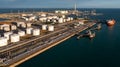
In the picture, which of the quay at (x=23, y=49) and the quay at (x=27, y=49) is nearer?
the quay at (x=23, y=49)

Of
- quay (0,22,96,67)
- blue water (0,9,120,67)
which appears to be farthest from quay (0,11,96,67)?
blue water (0,9,120,67)

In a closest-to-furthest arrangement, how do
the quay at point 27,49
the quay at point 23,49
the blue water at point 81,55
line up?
the quay at point 23,49, the quay at point 27,49, the blue water at point 81,55

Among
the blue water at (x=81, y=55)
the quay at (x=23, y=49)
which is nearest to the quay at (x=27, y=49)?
the quay at (x=23, y=49)

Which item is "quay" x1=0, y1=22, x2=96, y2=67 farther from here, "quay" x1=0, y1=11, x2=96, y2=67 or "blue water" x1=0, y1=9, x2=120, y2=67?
"blue water" x1=0, y1=9, x2=120, y2=67

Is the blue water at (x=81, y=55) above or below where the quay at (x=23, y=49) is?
below

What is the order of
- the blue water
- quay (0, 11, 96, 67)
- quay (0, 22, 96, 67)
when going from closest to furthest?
quay (0, 11, 96, 67)
quay (0, 22, 96, 67)
the blue water

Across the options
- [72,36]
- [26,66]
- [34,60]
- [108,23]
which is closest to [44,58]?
[34,60]

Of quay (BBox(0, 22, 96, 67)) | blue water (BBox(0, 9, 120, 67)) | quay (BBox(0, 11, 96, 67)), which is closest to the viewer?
quay (BBox(0, 11, 96, 67))

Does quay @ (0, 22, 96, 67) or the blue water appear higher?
quay @ (0, 22, 96, 67)

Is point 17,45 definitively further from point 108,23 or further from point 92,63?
point 108,23

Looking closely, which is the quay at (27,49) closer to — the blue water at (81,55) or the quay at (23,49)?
the quay at (23,49)

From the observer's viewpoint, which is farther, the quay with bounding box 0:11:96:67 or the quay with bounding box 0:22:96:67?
the quay with bounding box 0:22:96:67
